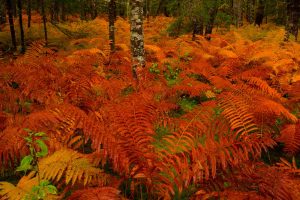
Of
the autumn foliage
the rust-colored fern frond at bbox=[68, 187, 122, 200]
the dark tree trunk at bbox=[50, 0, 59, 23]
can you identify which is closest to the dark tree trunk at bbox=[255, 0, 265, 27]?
the dark tree trunk at bbox=[50, 0, 59, 23]

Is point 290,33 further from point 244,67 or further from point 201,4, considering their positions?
point 244,67

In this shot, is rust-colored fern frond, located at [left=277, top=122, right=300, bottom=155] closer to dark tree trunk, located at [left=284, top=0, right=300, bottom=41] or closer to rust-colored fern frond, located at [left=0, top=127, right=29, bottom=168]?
rust-colored fern frond, located at [left=0, top=127, right=29, bottom=168]

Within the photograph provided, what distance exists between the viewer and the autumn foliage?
93.0 inches

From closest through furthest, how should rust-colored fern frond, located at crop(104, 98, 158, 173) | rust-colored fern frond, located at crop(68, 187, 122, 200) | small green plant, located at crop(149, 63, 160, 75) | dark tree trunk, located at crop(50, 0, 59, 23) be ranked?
rust-colored fern frond, located at crop(68, 187, 122, 200), rust-colored fern frond, located at crop(104, 98, 158, 173), small green plant, located at crop(149, 63, 160, 75), dark tree trunk, located at crop(50, 0, 59, 23)

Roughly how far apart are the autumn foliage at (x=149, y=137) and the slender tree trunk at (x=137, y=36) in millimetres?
369

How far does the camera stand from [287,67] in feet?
19.6

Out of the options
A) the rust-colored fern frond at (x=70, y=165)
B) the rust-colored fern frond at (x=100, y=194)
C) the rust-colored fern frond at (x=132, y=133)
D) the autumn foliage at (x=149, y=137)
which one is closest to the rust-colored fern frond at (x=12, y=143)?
the autumn foliage at (x=149, y=137)

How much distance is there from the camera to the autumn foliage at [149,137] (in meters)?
2.36

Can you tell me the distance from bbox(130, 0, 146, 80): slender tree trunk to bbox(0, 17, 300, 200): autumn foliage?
0.37 meters

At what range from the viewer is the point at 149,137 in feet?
8.72

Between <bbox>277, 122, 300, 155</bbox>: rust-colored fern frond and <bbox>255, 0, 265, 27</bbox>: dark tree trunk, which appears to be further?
<bbox>255, 0, 265, 27</bbox>: dark tree trunk

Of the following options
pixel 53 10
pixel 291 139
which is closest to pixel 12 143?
pixel 291 139

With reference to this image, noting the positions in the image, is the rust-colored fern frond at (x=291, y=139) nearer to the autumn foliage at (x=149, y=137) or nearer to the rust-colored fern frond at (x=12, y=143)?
the autumn foliage at (x=149, y=137)

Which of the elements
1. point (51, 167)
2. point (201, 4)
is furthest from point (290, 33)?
point (51, 167)
